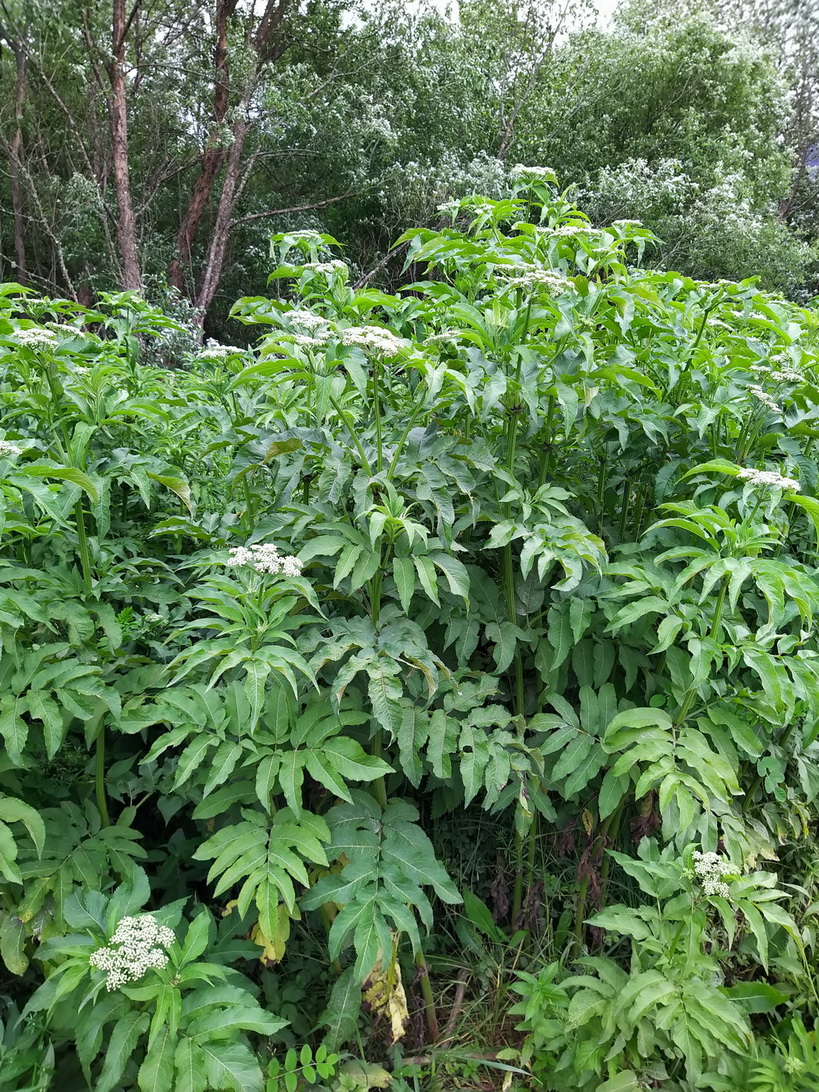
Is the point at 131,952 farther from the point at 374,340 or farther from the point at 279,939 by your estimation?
the point at 374,340

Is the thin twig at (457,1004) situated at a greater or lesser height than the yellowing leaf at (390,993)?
lesser

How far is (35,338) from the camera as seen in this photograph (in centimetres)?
188

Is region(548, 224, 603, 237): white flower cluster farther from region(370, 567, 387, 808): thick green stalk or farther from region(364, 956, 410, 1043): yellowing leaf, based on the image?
region(364, 956, 410, 1043): yellowing leaf

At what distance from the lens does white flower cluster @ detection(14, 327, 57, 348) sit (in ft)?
6.11

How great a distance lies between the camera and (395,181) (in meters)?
13.7

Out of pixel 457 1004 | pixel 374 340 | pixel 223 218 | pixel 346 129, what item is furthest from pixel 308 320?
pixel 346 129

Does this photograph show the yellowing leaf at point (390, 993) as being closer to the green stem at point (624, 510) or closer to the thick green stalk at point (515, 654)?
the thick green stalk at point (515, 654)

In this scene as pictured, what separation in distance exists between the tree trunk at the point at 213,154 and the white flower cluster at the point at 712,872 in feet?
40.9

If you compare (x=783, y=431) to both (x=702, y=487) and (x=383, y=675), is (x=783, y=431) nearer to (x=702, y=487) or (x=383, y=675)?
(x=702, y=487)

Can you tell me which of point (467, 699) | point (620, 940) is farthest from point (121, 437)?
point (620, 940)

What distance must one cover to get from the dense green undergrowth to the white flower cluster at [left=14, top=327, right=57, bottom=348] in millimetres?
130

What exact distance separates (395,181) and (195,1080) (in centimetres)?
1462

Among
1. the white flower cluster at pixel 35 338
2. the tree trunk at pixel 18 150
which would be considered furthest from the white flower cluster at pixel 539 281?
the tree trunk at pixel 18 150

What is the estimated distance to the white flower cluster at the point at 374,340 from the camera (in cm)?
185
